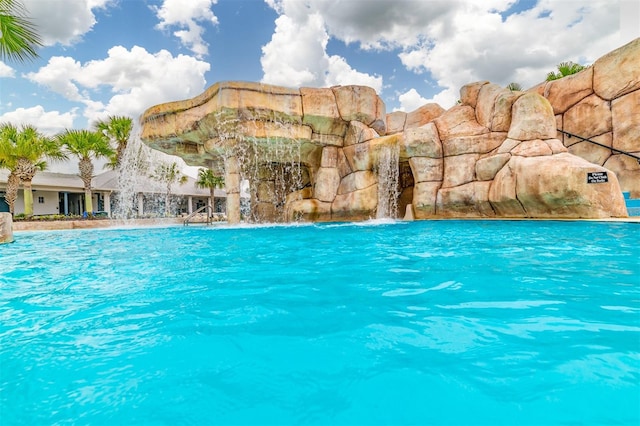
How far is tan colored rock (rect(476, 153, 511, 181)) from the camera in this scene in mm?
12195

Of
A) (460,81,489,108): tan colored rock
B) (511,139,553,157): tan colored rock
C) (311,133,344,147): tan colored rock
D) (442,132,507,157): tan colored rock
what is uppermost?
(460,81,489,108): tan colored rock

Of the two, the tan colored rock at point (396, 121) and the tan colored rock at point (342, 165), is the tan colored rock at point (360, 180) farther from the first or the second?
the tan colored rock at point (396, 121)

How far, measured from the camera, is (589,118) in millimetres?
14828

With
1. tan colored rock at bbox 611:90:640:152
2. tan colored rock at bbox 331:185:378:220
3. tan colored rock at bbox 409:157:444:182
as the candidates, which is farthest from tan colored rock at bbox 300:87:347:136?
tan colored rock at bbox 611:90:640:152

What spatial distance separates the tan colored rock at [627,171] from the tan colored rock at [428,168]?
7392 millimetres

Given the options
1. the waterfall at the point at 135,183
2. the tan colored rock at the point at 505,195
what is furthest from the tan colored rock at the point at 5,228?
the tan colored rock at the point at 505,195

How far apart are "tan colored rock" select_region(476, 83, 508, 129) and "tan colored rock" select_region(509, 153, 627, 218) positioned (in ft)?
9.96

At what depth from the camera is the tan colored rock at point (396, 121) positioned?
21703mm

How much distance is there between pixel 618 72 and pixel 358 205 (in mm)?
11981

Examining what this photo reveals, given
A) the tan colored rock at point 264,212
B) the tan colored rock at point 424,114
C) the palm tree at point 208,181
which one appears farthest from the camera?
the palm tree at point 208,181

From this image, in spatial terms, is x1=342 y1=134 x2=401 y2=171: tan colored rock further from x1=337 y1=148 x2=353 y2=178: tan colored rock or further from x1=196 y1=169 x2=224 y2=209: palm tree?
x1=196 y1=169 x2=224 y2=209: palm tree

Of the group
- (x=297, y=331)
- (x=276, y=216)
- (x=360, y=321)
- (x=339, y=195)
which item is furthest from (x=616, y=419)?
(x=276, y=216)

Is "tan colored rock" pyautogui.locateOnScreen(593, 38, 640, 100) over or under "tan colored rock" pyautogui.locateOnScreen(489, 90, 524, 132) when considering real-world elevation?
over

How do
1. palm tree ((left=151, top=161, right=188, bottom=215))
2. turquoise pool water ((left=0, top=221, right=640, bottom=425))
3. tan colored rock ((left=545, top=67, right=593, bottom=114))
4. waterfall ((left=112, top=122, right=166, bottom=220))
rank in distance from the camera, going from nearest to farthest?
turquoise pool water ((left=0, top=221, right=640, bottom=425)), tan colored rock ((left=545, top=67, right=593, bottom=114)), waterfall ((left=112, top=122, right=166, bottom=220)), palm tree ((left=151, top=161, right=188, bottom=215))
